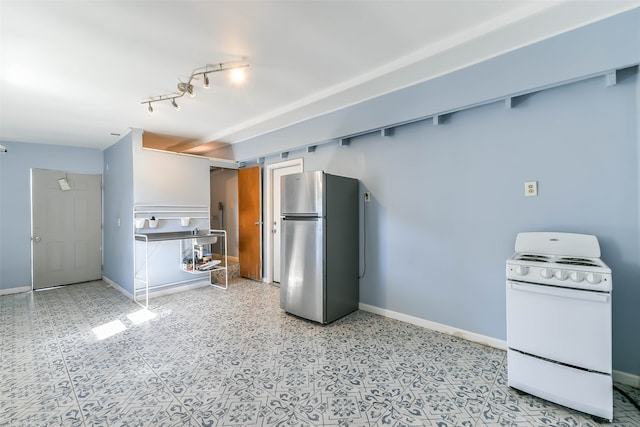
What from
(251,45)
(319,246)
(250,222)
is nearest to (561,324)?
(319,246)

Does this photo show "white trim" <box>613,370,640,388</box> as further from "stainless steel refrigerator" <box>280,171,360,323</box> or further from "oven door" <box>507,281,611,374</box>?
"stainless steel refrigerator" <box>280,171,360,323</box>

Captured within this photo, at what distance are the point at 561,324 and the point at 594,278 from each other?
0.35 metres

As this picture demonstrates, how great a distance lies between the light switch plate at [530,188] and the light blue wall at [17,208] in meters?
7.08

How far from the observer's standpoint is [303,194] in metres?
3.21

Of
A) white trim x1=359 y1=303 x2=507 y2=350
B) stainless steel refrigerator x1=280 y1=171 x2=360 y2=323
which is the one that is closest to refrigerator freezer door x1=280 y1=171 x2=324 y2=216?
stainless steel refrigerator x1=280 y1=171 x2=360 y2=323

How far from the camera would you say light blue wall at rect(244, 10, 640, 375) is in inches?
77.9

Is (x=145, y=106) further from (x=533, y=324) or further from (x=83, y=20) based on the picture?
(x=533, y=324)

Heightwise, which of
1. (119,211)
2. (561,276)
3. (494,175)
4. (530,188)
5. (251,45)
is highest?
(251,45)

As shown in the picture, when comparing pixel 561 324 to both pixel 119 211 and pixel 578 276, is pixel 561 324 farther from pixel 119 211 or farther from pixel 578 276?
pixel 119 211

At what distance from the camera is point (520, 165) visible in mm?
2402

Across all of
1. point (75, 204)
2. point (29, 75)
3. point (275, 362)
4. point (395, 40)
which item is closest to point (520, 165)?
point (395, 40)

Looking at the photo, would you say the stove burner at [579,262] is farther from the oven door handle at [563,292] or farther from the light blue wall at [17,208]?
the light blue wall at [17,208]

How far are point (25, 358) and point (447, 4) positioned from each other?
4.46 meters

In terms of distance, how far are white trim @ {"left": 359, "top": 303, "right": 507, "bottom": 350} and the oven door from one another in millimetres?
721
